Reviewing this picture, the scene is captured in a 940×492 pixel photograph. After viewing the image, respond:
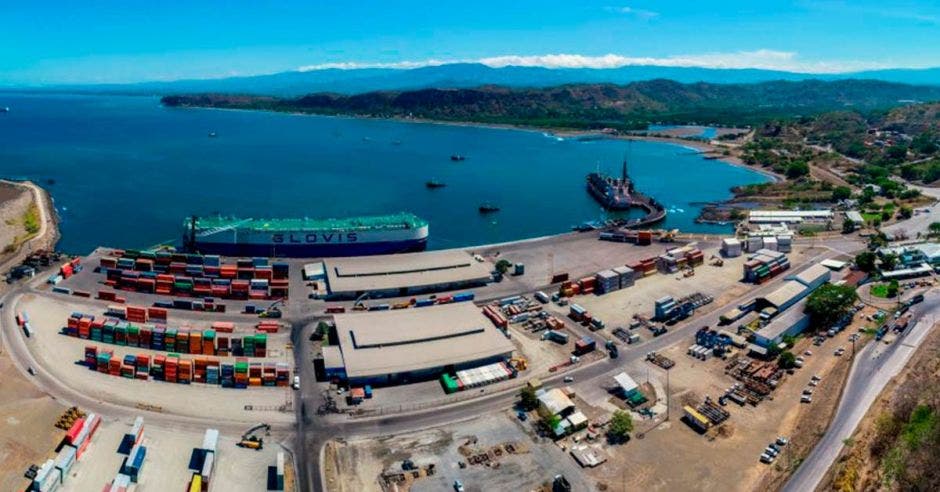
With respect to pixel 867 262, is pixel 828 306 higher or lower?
lower

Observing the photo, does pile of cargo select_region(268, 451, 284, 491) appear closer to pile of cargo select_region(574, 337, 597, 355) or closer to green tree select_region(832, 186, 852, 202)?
pile of cargo select_region(574, 337, 597, 355)

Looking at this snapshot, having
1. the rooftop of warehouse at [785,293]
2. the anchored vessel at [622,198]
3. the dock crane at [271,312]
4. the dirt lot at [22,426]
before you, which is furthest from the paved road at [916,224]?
the dirt lot at [22,426]

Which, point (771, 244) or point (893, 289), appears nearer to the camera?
point (893, 289)

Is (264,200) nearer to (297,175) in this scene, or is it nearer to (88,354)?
(297,175)

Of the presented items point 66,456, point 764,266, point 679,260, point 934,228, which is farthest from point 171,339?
point 934,228

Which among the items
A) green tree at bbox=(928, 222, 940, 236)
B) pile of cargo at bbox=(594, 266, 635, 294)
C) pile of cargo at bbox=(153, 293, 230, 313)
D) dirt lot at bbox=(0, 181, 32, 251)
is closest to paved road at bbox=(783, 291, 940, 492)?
pile of cargo at bbox=(594, 266, 635, 294)

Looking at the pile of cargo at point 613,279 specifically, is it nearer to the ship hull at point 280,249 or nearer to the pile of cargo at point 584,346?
the pile of cargo at point 584,346

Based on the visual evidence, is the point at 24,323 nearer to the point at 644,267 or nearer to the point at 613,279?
the point at 613,279
